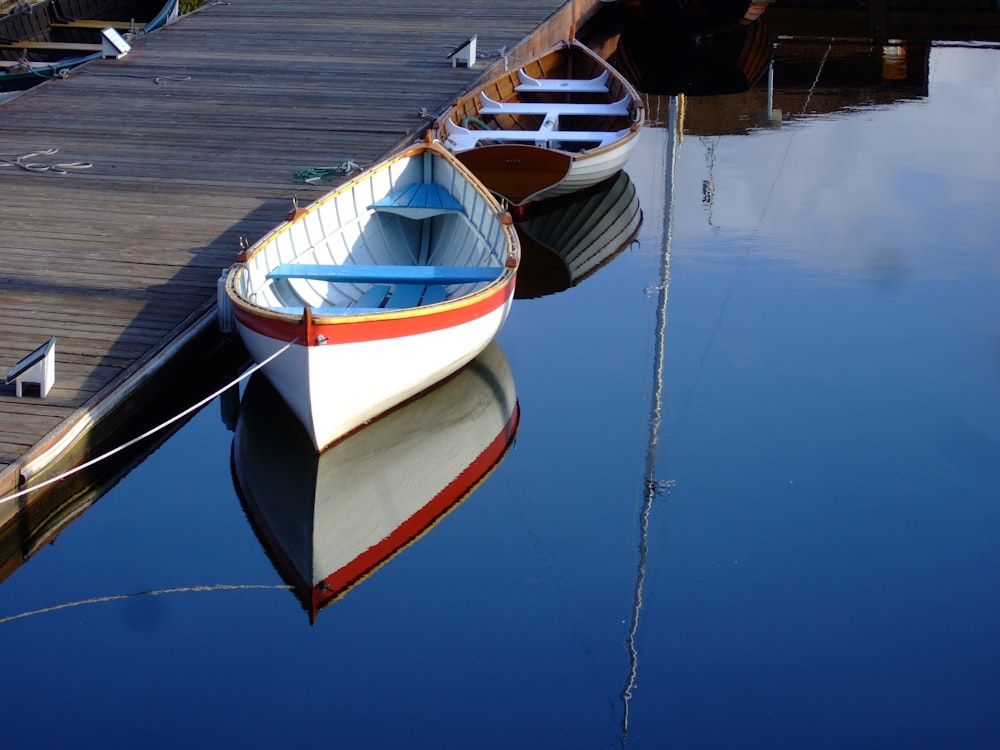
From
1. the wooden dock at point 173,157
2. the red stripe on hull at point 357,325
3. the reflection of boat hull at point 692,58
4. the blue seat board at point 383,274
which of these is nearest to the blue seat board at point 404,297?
the blue seat board at point 383,274

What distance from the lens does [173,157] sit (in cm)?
1198

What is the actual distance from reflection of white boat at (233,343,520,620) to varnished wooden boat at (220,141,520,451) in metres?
0.28

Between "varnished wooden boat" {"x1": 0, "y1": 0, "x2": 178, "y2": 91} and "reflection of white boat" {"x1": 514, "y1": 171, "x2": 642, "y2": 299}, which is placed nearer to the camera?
"reflection of white boat" {"x1": 514, "y1": 171, "x2": 642, "y2": 299}

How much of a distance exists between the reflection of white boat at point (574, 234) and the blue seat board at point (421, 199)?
1.20 m

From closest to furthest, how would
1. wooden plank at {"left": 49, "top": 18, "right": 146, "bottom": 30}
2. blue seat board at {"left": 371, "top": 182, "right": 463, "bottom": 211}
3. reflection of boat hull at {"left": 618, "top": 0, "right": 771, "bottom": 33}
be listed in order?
1. blue seat board at {"left": 371, "top": 182, "right": 463, "bottom": 211}
2. wooden plank at {"left": 49, "top": 18, "right": 146, "bottom": 30}
3. reflection of boat hull at {"left": 618, "top": 0, "right": 771, "bottom": 33}

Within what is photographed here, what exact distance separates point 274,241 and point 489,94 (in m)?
5.79

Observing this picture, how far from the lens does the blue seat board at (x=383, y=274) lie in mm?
8922

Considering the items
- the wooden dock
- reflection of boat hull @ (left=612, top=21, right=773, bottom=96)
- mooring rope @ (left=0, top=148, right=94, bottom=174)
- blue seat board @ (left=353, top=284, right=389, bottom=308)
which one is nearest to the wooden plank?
the wooden dock

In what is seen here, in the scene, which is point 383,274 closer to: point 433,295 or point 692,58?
point 433,295

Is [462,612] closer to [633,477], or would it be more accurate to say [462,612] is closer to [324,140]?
[633,477]

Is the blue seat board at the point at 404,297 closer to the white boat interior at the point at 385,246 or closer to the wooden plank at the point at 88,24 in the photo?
the white boat interior at the point at 385,246

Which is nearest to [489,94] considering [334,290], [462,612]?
[334,290]

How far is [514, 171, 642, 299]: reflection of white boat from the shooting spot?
11555mm

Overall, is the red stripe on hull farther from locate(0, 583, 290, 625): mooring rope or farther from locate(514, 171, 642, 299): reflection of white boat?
locate(514, 171, 642, 299): reflection of white boat
